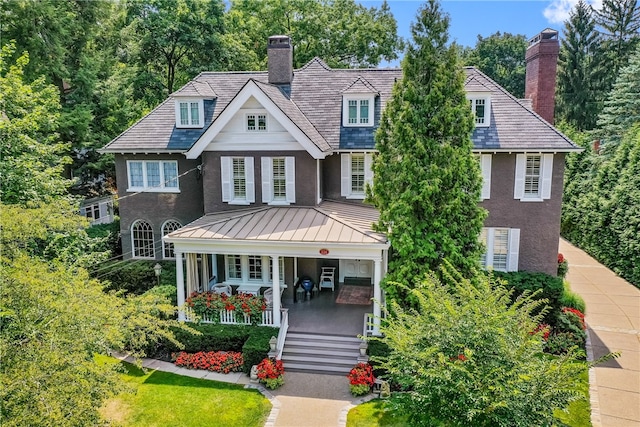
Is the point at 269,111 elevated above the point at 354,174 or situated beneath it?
elevated above

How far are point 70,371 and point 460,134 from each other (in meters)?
13.7

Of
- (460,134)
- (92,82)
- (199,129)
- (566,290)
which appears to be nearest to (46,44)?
(92,82)

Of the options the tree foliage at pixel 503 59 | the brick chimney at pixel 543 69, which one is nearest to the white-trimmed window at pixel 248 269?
the brick chimney at pixel 543 69

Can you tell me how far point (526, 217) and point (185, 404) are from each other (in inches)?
640

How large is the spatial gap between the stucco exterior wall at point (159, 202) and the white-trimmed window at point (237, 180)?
2.24 m

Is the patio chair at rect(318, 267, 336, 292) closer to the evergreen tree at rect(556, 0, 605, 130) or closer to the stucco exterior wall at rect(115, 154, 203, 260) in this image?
the stucco exterior wall at rect(115, 154, 203, 260)

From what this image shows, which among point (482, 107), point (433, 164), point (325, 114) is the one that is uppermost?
point (482, 107)

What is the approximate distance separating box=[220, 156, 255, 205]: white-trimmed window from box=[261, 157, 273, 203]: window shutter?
1.82 feet

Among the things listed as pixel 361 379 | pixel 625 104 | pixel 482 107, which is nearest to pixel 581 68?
pixel 625 104

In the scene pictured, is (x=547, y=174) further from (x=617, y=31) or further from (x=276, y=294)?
(x=617, y=31)

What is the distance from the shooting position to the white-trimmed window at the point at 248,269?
2094 cm

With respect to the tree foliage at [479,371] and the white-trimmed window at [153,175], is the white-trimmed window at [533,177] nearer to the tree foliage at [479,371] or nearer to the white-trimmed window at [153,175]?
the tree foliage at [479,371]

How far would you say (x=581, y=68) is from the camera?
4747cm

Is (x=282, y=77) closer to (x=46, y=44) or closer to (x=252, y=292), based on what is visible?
(x=252, y=292)
